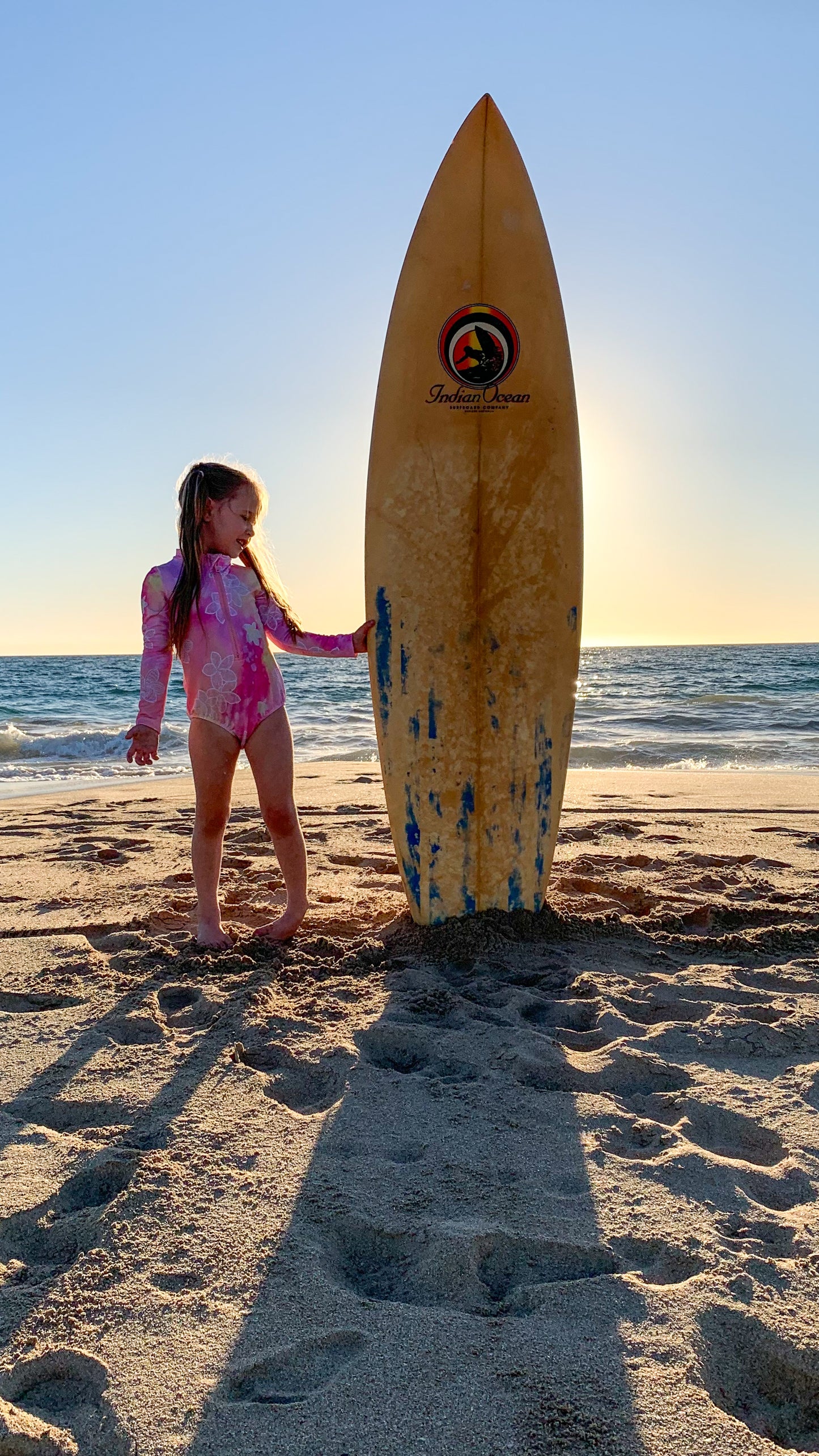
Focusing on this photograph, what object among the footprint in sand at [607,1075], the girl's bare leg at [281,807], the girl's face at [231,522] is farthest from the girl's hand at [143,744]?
the footprint in sand at [607,1075]

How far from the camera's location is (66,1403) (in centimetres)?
100

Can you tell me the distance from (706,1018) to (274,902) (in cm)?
152

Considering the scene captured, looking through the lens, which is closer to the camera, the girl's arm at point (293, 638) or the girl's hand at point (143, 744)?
the girl's hand at point (143, 744)

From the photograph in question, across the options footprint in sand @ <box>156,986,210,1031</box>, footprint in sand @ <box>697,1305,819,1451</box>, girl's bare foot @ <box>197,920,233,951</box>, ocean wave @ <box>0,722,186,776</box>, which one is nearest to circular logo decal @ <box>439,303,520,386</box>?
girl's bare foot @ <box>197,920,233,951</box>

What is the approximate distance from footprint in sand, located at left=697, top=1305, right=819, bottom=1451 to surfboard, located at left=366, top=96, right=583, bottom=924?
1.59 meters

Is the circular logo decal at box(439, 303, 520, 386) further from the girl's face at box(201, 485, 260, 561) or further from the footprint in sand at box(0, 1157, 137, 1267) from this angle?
the footprint in sand at box(0, 1157, 137, 1267)

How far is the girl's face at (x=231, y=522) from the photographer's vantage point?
251 cm

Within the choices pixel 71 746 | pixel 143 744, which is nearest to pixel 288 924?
pixel 143 744

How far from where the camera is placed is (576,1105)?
1.62 meters

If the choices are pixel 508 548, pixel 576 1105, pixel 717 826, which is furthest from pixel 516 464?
pixel 717 826

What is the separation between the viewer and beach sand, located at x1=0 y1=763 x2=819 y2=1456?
98 centimetres

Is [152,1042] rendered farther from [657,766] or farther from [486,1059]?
[657,766]

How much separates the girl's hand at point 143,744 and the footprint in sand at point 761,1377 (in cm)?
171

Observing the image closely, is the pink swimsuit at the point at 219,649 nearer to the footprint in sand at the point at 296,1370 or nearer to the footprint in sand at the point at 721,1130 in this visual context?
the footprint in sand at the point at 721,1130
